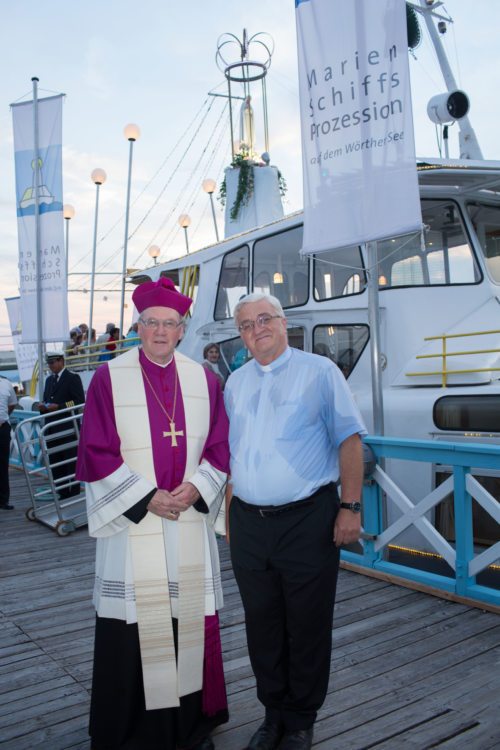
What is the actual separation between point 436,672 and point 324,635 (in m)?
1.11

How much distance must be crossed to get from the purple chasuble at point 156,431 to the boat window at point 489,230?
4.88 meters

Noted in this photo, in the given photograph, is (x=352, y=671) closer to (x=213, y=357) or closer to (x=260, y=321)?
(x=260, y=321)

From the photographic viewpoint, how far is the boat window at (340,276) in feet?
22.5

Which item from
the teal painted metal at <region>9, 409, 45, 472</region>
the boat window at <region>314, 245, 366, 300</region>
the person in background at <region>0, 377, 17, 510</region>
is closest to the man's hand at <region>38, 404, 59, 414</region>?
the person in background at <region>0, 377, 17, 510</region>

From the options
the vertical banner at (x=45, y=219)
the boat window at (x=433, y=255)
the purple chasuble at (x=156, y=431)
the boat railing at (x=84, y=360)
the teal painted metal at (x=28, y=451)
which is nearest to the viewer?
the purple chasuble at (x=156, y=431)

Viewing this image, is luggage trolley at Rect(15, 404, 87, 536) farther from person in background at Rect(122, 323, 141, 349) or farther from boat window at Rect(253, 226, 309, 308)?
boat window at Rect(253, 226, 309, 308)

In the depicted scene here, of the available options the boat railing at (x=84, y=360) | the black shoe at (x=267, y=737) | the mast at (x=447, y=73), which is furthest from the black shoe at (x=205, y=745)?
the boat railing at (x=84, y=360)

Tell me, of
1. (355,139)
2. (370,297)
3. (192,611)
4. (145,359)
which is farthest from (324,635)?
(355,139)

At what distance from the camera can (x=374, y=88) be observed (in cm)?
471

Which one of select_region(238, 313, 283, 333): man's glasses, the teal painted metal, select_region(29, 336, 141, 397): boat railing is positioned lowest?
the teal painted metal

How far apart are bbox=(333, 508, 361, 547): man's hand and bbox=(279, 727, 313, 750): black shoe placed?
2.76 ft

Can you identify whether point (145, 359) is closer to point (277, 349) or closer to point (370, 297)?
point (277, 349)

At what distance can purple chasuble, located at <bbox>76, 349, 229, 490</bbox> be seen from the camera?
2.83 metres

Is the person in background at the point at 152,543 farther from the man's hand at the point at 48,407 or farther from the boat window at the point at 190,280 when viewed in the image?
the boat window at the point at 190,280
